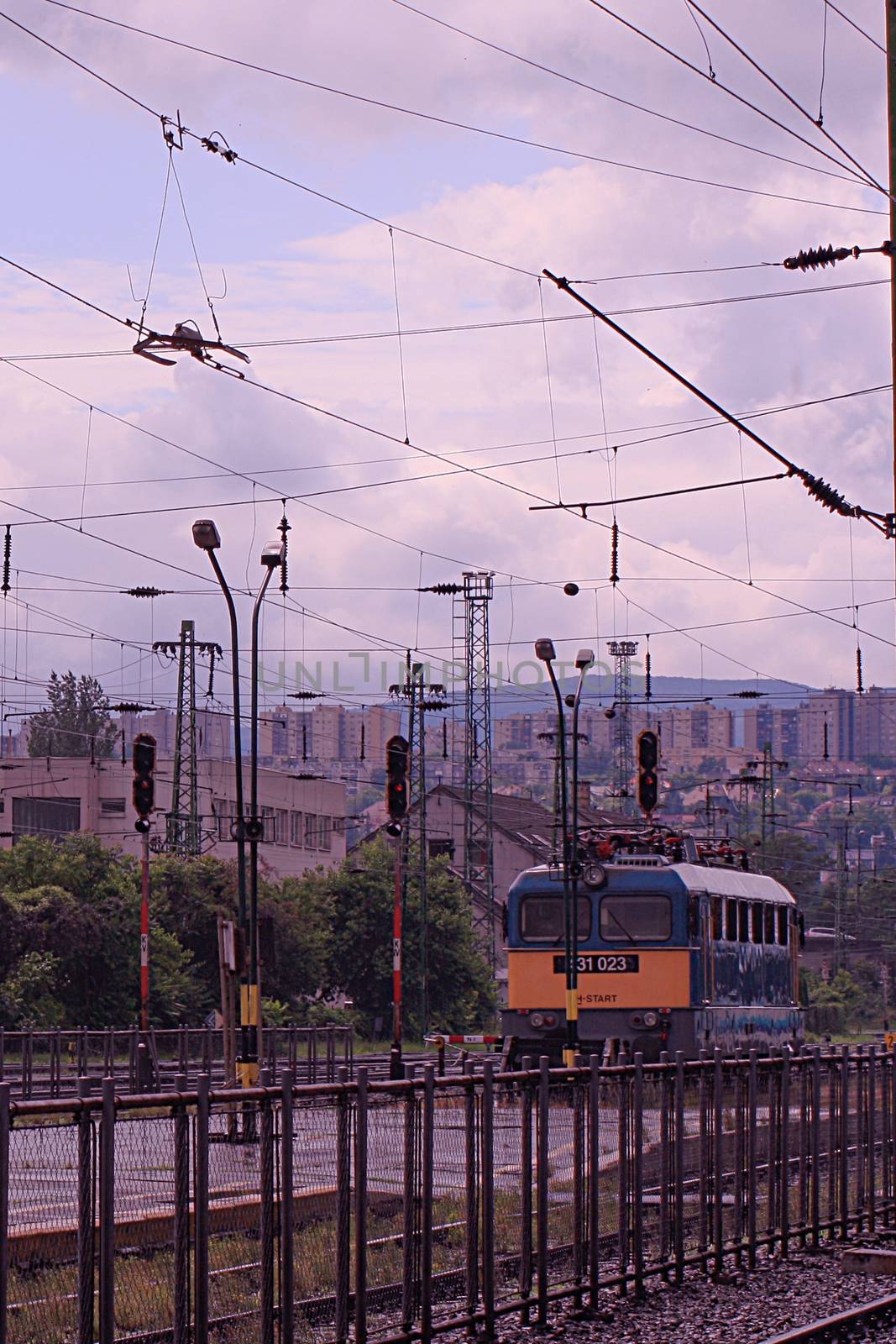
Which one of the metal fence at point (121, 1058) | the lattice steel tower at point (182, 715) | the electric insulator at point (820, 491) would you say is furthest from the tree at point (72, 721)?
the electric insulator at point (820, 491)

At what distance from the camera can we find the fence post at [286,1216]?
10109 mm

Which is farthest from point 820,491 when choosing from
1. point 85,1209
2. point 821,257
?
point 85,1209

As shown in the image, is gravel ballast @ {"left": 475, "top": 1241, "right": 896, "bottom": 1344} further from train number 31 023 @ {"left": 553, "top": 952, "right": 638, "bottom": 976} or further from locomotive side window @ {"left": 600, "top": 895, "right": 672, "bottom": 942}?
train number 31 023 @ {"left": 553, "top": 952, "right": 638, "bottom": 976}

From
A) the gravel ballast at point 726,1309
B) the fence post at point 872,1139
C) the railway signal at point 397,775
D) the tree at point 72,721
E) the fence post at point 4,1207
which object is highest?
the tree at point 72,721

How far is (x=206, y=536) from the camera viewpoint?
27953 mm

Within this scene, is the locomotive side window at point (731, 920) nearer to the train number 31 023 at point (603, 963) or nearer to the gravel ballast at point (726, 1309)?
the train number 31 023 at point (603, 963)

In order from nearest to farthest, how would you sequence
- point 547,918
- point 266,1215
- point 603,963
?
point 266,1215 < point 603,963 < point 547,918

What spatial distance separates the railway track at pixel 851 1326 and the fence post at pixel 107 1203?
4244 millimetres

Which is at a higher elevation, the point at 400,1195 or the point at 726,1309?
the point at 400,1195

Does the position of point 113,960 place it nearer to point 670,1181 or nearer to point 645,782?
point 645,782

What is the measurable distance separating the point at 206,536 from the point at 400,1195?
17.7 meters

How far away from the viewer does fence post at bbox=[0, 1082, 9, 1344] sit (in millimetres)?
8094

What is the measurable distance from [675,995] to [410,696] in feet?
93.1

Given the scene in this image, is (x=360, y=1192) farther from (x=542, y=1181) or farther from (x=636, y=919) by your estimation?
(x=636, y=919)
